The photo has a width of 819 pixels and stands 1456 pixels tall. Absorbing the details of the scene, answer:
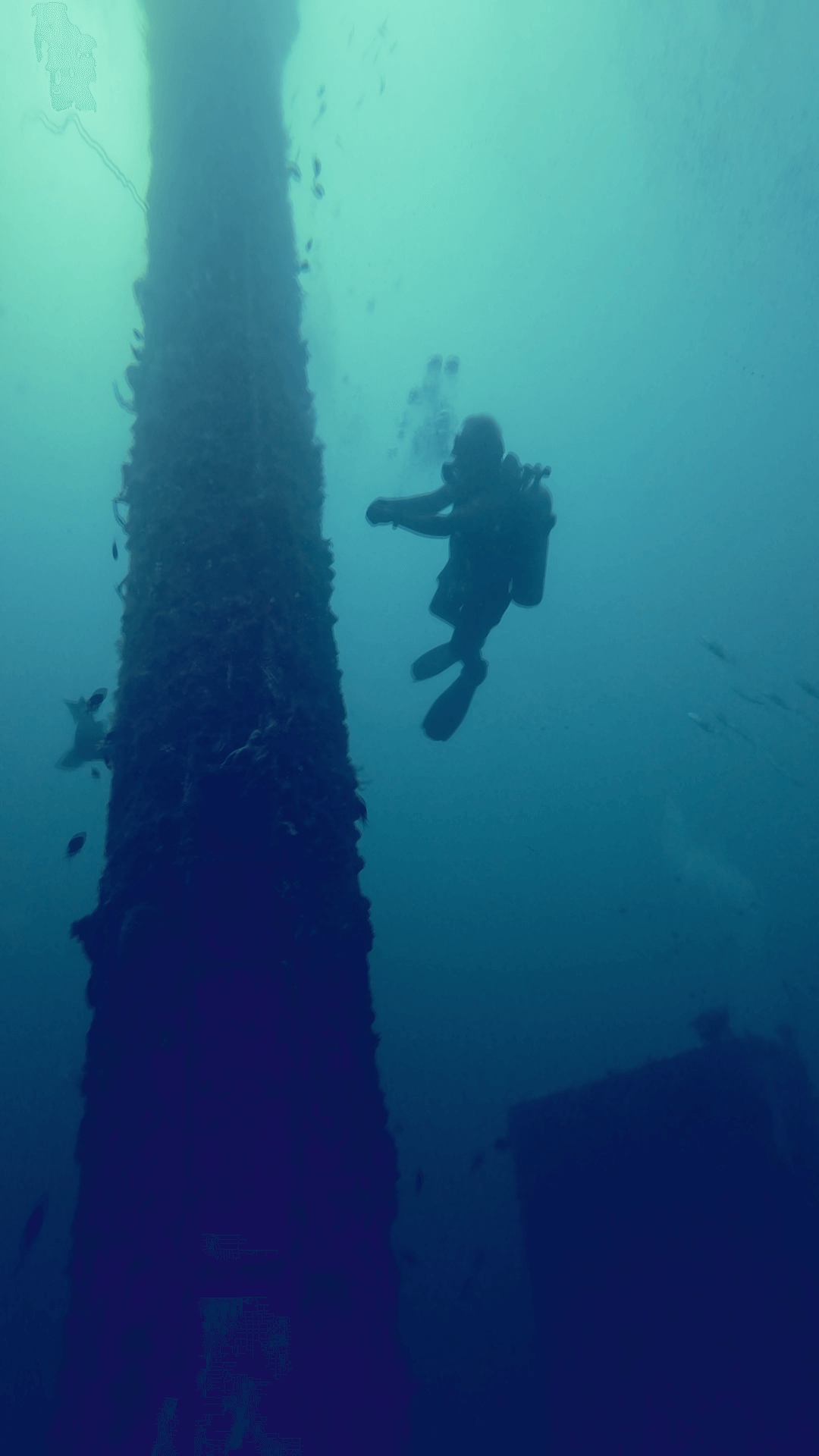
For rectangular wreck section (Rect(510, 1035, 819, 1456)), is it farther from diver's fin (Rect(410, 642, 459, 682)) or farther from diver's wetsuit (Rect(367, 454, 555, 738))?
diver's fin (Rect(410, 642, 459, 682))

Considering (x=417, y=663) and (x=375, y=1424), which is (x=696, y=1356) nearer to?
(x=375, y=1424)

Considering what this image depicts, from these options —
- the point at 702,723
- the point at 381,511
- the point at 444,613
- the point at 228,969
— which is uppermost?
the point at 702,723

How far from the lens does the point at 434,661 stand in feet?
19.1

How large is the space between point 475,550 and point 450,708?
54.1 inches

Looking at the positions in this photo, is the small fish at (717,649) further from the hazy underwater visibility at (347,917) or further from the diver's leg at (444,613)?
the diver's leg at (444,613)

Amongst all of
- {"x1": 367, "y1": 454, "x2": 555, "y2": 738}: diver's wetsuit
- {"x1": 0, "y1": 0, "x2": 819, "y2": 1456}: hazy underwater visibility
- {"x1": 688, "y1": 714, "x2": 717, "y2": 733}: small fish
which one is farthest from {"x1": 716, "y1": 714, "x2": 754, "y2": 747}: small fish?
{"x1": 367, "y1": 454, "x2": 555, "y2": 738}: diver's wetsuit

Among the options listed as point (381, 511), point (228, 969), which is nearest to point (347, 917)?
point (228, 969)

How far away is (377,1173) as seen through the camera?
2357 millimetres

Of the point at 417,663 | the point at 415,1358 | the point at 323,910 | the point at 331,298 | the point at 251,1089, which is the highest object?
the point at 331,298

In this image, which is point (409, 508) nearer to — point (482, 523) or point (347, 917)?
point (482, 523)

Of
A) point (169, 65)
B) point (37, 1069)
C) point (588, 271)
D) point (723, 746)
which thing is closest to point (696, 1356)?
point (37, 1069)

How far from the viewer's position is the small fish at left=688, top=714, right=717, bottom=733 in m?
19.4

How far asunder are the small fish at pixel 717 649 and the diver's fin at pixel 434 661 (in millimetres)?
16770

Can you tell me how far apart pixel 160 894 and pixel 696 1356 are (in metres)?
3.98
